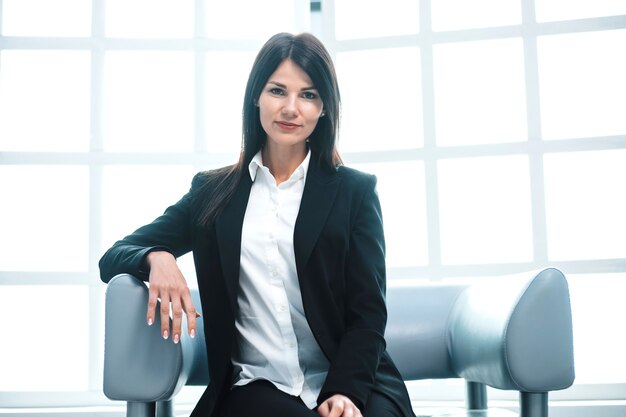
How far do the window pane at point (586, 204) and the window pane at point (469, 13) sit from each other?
59 cm

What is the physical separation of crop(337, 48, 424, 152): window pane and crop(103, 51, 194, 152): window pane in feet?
2.07

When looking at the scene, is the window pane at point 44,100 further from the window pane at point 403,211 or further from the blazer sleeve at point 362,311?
the blazer sleeve at point 362,311

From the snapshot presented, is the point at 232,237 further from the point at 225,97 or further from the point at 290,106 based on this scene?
the point at 225,97

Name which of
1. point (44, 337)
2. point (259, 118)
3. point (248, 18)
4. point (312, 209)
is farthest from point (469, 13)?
point (44, 337)

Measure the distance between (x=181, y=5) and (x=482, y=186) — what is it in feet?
4.66

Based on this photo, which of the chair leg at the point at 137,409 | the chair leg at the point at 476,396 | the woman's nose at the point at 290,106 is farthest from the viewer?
the chair leg at the point at 476,396

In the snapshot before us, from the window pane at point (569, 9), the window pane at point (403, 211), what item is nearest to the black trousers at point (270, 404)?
the window pane at point (403, 211)

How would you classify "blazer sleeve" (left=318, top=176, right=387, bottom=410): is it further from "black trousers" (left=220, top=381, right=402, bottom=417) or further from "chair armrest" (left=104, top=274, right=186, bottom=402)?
"chair armrest" (left=104, top=274, right=186, bottom=402)

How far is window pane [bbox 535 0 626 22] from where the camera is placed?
267 centimetres

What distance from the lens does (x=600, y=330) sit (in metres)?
2.59

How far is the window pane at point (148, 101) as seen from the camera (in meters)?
2.75

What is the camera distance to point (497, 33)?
269cm

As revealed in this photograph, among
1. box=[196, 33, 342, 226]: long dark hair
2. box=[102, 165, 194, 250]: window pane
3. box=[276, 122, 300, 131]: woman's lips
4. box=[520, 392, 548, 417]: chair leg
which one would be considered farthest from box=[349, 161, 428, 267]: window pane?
box=[520, 392, 548, 417]: chair leg

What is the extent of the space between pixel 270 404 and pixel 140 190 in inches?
57.2
